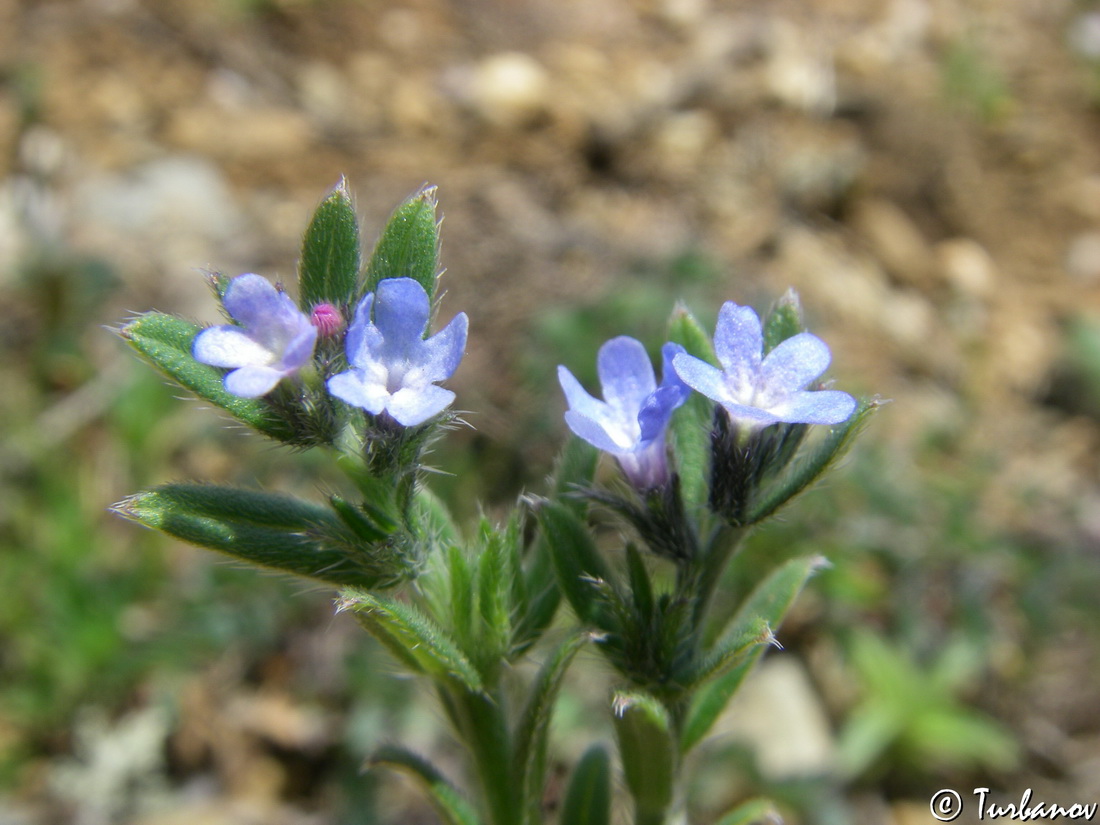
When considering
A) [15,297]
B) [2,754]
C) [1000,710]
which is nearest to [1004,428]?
[1000,710]

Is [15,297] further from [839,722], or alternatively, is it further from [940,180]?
[940,180]

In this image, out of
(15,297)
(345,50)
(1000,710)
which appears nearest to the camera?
(1000,710)

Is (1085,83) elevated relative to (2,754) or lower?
elevated

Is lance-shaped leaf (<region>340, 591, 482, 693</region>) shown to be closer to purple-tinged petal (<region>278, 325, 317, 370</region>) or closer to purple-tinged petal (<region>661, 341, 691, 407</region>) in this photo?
purple-tinged petal (<region>278, 325, 317, 370</region>)

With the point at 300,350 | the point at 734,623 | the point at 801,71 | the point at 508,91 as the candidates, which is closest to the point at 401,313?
the point at 300,350

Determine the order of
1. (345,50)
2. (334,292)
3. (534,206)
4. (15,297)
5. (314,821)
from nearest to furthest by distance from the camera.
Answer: (334,292), (314,821), (15,297), (534,206), (345,50)

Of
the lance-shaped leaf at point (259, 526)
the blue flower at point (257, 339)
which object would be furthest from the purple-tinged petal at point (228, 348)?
the lance-shaped leaf at point (259, 526)

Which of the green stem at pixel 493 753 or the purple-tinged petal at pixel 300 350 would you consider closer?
the purple-tinged petal at pixel 300 350

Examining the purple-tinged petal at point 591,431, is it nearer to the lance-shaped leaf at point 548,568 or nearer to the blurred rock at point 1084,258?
the lance-shaped leaf at point 548,568
